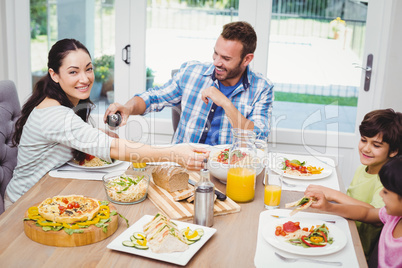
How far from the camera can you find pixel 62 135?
176 centimetres

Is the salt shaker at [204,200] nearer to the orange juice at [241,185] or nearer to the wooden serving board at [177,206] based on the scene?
the wooden serving board at [177,206]

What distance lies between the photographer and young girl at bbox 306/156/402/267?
1395mm

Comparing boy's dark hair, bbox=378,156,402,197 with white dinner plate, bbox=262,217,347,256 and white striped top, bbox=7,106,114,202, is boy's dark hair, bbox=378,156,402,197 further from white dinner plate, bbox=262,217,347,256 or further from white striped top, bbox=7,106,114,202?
white striped top, bbox=7,106,114,202

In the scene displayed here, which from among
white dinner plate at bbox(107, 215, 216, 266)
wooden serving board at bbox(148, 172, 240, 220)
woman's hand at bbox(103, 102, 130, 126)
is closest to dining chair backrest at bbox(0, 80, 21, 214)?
woman's hand at bbox(103, 102, 130, 126)

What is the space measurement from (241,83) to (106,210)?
1.38 metres

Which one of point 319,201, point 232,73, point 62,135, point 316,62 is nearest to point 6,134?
point 62,135

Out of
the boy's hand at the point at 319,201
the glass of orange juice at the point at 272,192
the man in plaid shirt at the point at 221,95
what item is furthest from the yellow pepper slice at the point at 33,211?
the man in plaid shirt at the point at 221,95

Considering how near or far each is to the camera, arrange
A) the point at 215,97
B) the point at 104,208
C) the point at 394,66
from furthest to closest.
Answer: the point at 394,66 < the point at 215,97 < the point at 104,208

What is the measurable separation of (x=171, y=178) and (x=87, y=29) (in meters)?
2.29

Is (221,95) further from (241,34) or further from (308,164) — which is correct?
(308,164)

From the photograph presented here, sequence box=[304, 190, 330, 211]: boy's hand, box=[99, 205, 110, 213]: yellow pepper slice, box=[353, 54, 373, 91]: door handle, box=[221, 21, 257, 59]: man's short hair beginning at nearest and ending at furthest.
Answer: box=[99, 205, 110, 213]: yellow pepper slice < box=[304, 190, 330, 211]: boy's hand < box=[221, 21, 257, 59]: man's short hair < box=[353, 54, 373, 91]: door handle

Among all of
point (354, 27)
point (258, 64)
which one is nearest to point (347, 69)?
point (354, 27)

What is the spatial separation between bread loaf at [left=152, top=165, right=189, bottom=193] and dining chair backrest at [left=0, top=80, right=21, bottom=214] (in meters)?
0.80

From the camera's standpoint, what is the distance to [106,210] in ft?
4.62
